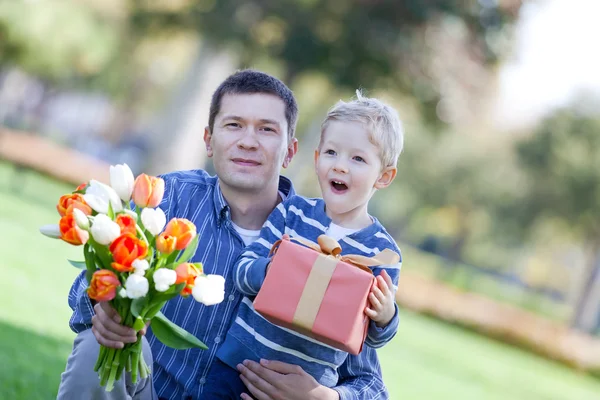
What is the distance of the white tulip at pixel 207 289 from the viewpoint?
2.79 m

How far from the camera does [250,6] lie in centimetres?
1862

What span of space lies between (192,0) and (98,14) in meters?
13.7

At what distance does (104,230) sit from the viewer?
269 cm

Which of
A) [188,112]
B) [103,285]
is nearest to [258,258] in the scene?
[103,285]

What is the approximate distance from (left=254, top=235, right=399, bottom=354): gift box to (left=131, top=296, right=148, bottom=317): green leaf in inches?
16.6

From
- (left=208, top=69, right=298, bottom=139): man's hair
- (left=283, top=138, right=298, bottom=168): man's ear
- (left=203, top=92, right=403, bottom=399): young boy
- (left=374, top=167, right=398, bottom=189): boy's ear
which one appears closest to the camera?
(left=203, top=92, right=403, bottom=399): young boy

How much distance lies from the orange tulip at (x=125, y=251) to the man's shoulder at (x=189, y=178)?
1102 millimetres

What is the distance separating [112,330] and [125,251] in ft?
1.17

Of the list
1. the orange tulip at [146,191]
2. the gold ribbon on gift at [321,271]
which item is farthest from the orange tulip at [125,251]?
the gold ribbon on gift at [321,271]

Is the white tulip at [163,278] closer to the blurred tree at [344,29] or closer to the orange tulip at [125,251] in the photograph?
the orange tulip at [125,251]

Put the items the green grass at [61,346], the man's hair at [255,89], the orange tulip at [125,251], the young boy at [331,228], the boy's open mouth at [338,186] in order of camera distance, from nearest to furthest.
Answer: the orange tulip at [125,251] → the young boy at [331,228] → the boy's open mouth at [338,186] → the man's hair at [255,89] → the green grass at [61,346]

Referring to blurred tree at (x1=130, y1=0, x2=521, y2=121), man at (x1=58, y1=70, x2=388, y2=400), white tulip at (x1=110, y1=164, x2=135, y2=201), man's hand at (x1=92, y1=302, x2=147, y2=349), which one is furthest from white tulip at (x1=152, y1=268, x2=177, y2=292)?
blurred tree at (x1=130, y1=0, x2=521, y2=121)

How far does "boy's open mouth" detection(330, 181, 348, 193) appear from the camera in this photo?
3424mm

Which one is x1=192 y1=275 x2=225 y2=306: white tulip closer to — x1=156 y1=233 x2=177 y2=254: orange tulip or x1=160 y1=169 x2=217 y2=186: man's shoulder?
x1=156 y1=233 x2=177 y2=254: orange tulip
